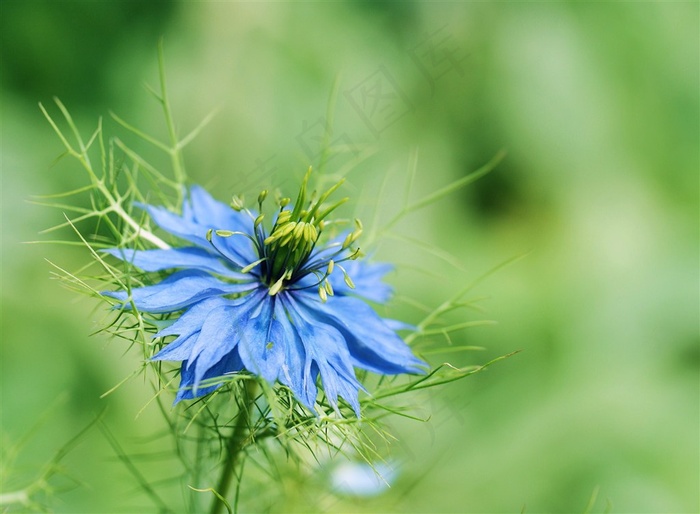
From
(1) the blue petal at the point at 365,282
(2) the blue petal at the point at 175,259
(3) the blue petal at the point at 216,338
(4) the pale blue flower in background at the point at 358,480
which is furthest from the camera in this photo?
(4) the pale blue flower in background at the point at 358,480

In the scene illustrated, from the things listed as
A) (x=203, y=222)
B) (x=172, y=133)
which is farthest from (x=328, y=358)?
(x=172, y=133)

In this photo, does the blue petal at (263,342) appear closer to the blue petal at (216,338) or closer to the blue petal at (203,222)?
the blue petal at (216,338)

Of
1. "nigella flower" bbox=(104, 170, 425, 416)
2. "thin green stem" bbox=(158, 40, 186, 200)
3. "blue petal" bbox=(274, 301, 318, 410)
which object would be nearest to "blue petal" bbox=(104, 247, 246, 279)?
"nigella flower" bbox=(104, 170, 425, 416)

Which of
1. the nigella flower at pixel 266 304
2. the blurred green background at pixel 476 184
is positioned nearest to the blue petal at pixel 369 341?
the nigella flower at pixel 266 304

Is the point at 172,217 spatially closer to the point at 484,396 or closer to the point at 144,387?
the point at 144,387

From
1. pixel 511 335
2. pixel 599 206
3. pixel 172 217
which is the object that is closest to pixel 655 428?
pixel 511 335

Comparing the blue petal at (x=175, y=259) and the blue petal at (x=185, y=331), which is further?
the blue petal at (x=175, y=259)

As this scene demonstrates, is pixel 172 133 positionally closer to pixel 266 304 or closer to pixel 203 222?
pixel 203 222
